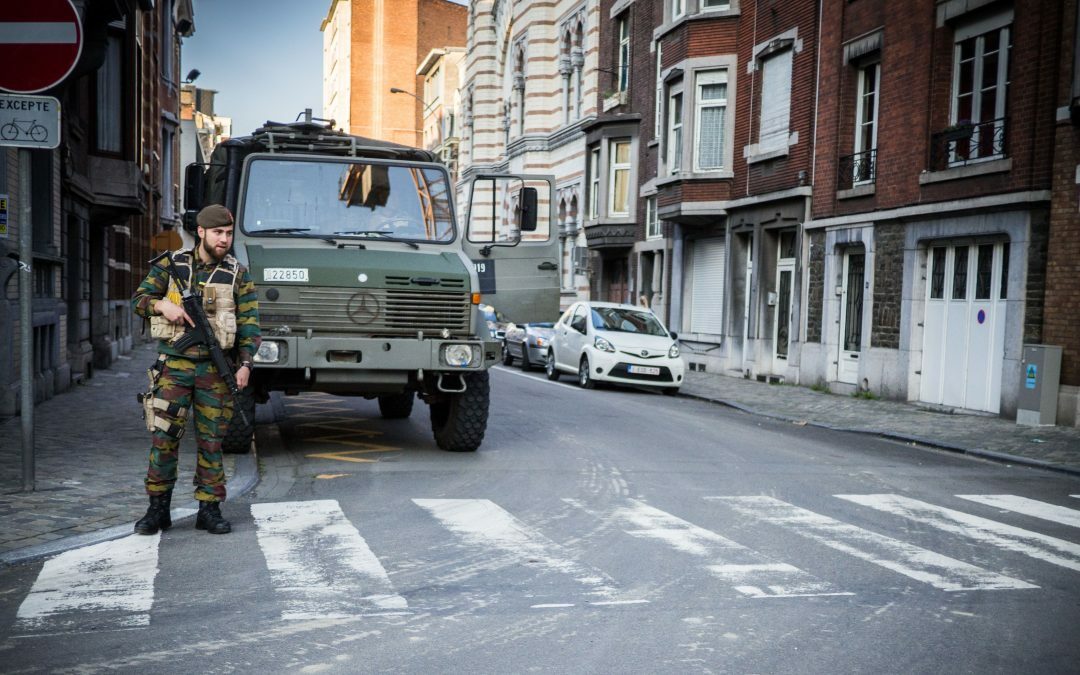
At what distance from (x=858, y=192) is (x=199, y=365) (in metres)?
15.8

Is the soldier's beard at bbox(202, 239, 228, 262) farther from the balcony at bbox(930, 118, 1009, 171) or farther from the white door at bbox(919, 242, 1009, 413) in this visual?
the balcony at bbox(930, 118, 1009, 171)

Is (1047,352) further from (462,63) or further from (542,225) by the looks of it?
(462,63)

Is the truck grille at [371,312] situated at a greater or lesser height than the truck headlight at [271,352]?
greater

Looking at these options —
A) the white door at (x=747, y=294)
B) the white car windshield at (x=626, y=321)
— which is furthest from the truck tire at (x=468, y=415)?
the white door at (x=747, y=294)

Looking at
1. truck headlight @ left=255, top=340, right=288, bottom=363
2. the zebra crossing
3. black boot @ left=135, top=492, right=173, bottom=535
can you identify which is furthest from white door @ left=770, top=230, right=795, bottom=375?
black boot @ left=135, top=492, right=173, bottom=535

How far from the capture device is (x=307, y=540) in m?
6.54

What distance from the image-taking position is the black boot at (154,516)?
260 inches

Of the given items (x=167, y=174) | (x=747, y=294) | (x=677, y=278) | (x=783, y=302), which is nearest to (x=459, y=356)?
(x=783, y=302)

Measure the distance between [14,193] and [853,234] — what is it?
1397cm

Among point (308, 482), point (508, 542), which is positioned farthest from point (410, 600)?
point (308, 482)

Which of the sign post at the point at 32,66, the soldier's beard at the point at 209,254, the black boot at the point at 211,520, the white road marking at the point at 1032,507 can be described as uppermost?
the sign post at the point at 32,66

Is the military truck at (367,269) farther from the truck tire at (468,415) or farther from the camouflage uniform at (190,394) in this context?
the camouflage uniform at (190,394)

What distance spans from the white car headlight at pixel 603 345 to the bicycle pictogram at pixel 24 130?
12956mm

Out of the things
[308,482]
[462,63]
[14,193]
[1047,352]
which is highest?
[462,63]
